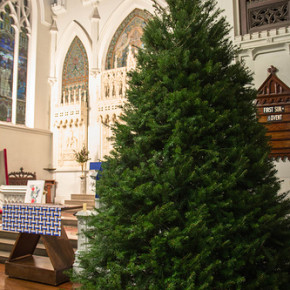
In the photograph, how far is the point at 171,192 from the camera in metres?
1.27

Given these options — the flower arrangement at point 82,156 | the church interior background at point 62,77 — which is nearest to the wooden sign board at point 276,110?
the church interior background at point 62,77

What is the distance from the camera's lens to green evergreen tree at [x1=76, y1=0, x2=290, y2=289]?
121 cm

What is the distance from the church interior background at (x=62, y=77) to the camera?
9.62 metres

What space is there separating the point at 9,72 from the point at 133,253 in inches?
396

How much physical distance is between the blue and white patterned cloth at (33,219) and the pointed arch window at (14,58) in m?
6.55

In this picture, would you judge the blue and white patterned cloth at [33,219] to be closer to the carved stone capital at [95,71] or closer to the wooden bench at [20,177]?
the wooden bench at [20,177]

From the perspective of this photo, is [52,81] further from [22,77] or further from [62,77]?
[22,77]

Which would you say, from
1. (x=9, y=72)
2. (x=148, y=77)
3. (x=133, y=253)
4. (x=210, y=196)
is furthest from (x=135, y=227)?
(x=9, y=72)

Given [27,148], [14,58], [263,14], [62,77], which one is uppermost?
[14,58]

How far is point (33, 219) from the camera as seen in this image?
3730 millimetres

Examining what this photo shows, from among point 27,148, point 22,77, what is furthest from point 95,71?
point 27,148

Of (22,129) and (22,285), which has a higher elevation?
(22,129)

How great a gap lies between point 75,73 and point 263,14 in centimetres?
697

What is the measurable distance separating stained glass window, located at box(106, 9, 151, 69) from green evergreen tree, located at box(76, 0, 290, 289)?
8.80 m
